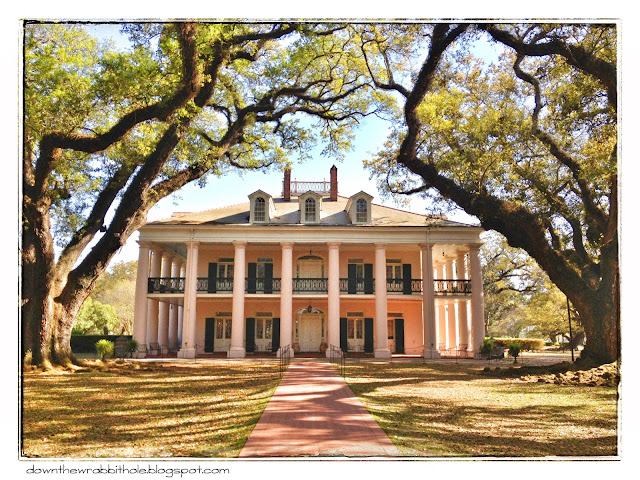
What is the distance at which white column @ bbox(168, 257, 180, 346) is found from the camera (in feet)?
86.3

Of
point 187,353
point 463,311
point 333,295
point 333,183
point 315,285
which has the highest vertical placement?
point 333,183

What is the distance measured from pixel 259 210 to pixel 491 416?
17.1m

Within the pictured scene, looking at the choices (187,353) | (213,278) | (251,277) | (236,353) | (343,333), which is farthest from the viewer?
(343,333)

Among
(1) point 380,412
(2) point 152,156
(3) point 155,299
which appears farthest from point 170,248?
(1) point 380,412

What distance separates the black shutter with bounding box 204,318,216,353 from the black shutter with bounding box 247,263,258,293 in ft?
8.64

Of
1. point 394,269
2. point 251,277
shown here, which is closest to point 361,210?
point 394,269

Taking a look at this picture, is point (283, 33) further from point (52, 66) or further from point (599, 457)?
point (599, 457)

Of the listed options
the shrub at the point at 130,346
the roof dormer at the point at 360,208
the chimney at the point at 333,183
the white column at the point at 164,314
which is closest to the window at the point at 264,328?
the white column at the point at 164,314

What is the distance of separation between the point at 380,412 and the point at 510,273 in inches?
1093

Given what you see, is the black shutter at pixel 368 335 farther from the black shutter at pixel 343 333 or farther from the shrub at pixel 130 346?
the shrub at pixel 130 346

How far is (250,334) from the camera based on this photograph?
2467cm

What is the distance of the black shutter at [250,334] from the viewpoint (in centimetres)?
2441

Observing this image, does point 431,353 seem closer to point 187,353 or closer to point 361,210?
point 361,210

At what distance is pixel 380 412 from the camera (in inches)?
310
